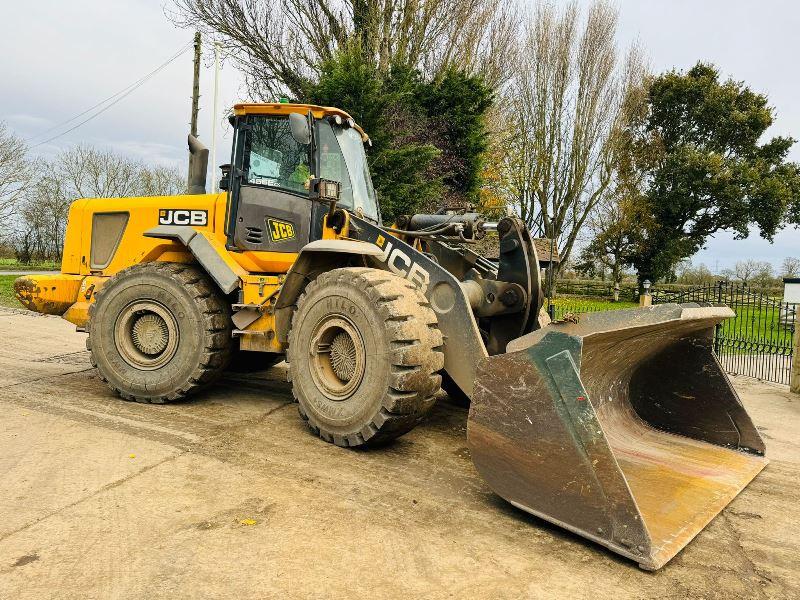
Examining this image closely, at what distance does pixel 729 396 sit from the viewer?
4156 millimetres

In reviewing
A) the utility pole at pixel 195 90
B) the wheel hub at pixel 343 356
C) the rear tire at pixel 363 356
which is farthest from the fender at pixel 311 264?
the utility pole at pixel 195 90

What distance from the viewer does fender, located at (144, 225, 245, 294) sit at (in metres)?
5.00

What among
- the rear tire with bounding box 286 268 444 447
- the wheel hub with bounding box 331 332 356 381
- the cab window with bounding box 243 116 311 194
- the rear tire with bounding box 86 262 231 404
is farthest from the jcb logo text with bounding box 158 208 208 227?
the wheel hub with bounding box 331 332 356 381

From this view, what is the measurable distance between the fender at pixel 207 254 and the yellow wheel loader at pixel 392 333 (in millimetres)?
21

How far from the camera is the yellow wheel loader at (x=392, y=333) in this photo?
291 cm

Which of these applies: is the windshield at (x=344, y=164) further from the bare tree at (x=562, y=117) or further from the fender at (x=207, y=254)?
the bare tree at (x=562, y=117)

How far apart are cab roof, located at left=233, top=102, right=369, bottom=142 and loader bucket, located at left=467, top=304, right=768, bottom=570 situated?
2.94 metres

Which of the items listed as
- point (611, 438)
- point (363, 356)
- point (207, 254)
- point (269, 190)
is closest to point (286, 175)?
point (269, 190)

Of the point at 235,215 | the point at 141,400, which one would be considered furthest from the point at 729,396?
the point at 141,400

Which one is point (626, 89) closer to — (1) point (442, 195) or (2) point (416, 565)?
(1) point (442, 195)

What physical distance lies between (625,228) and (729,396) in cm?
2843

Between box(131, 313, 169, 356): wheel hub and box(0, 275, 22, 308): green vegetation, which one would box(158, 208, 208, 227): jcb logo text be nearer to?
box(131, 313, 169, 356): wheel hub

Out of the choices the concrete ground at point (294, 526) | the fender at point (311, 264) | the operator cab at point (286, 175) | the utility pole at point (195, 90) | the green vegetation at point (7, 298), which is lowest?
the concrete ground at point (294, 526)

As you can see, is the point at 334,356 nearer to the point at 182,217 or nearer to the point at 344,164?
the point at 344,164
